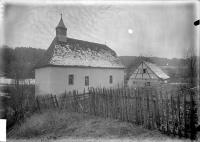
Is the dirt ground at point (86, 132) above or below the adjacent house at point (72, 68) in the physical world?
below

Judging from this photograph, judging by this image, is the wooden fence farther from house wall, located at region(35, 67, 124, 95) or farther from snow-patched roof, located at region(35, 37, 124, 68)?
snow-patched roof, located at region(35, 37, 124, 68)

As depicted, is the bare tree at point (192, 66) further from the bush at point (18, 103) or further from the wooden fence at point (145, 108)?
the bush at point (18, 103)

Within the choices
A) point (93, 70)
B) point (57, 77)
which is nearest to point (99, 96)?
point (57, 77)

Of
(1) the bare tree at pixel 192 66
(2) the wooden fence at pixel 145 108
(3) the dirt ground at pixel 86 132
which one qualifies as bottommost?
(3) the dirt ground at pixel 86 132

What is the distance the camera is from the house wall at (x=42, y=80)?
9273mm

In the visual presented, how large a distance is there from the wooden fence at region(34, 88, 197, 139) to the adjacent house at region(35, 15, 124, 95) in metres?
3.72

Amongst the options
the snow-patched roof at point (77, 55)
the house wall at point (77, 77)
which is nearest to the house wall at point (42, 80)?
the house wall at point (77, 77)

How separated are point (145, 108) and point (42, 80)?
332 inches

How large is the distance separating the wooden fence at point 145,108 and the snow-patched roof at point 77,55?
5155 millimetres

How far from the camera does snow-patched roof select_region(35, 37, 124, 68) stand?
10.9 meters

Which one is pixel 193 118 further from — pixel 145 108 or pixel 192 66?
pixel 192 66

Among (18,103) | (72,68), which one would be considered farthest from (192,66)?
(72,68)

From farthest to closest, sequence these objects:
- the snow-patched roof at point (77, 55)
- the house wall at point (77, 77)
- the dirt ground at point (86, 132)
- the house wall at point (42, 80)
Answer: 1. the snow-patched roof at point (77, 55)
2. the house wall at point (77, 77)
3. the house wall at point (42, 80)
4. the dirt ground at point (86, 132)

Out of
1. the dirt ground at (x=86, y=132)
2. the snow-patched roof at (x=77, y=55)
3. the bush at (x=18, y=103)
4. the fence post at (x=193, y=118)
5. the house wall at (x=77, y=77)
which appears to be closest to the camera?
the fence post at (x=193, y=118)
